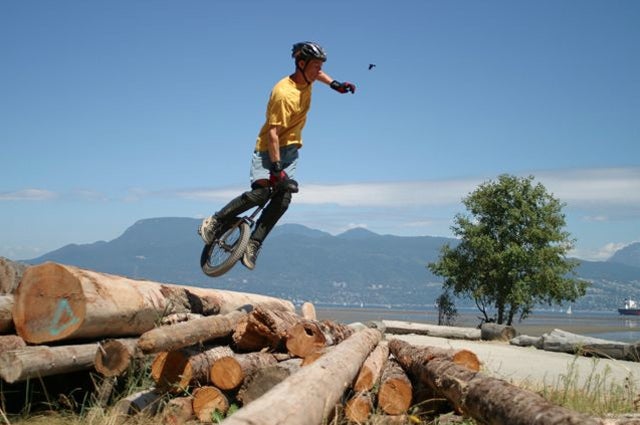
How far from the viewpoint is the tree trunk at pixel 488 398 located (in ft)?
11.6

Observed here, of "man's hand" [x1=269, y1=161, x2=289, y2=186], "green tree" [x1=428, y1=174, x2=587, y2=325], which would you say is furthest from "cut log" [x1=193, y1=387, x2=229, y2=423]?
"green tree" [x1=428, y1=174, x2=587, y2=325]

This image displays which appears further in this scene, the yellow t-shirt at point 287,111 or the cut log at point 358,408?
the yellow t-shirt at point 287,111

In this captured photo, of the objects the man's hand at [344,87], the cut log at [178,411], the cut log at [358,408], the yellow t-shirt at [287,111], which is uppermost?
the man's hand at [344,87]

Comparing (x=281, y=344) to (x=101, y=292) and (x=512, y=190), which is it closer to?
(x=101, y=292)

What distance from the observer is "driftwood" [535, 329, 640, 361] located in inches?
583

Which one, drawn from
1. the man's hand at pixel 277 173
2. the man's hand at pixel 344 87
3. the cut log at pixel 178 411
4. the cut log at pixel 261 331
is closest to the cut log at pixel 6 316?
the cut log at pixel 178 411

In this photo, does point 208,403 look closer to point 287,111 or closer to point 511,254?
point 287,111

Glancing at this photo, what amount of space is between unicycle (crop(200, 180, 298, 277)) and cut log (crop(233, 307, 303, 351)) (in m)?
1.42

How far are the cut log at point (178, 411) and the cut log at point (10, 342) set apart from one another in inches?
55.3

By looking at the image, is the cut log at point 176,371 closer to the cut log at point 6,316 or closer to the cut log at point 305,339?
the cut log at point 305,339

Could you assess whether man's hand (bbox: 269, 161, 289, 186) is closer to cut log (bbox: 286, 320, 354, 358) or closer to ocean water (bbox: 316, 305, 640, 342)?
cut log (bbox: 286, 320, 354, 358)

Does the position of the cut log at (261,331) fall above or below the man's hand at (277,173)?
below

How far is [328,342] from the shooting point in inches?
280

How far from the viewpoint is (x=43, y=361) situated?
18.9ft
